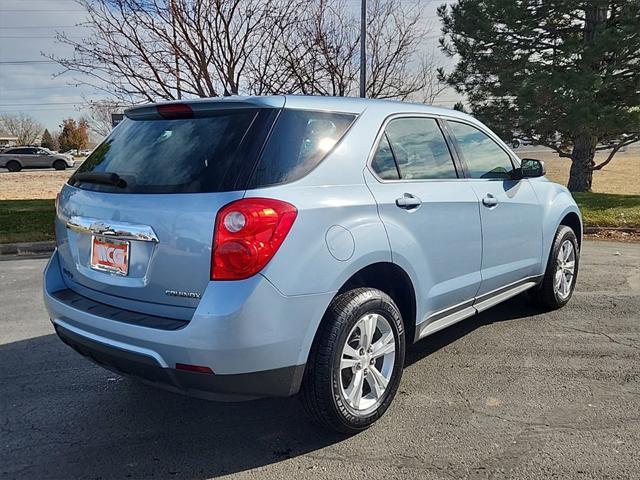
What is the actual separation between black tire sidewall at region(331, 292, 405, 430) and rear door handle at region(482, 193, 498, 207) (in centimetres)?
119

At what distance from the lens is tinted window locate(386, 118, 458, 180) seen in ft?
10.8

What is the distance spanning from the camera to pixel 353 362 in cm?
287

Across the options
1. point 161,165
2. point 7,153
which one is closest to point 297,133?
point 161,165

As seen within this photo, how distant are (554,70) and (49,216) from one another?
11337 mm

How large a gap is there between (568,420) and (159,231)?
2399 mm

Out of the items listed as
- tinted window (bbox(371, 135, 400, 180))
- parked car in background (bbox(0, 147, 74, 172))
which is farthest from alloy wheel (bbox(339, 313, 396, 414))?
parked car in background (bbox(0, 147, 74, 172))

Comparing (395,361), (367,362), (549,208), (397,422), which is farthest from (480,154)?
(397,422)

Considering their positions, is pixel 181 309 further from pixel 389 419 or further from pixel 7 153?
pixel 7 153

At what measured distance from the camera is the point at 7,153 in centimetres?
4097

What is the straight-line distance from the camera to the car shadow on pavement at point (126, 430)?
2682 mm

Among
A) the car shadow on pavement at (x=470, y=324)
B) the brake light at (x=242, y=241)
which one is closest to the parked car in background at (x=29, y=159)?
the car shadow on pavement at (x=470, y=324)

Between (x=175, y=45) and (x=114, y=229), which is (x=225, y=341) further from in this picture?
(x=175, y=45)

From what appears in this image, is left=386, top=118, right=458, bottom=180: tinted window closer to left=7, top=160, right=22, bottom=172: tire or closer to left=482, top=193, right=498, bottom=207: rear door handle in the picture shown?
left=482, top=193, right=498, bottom=207: rear door handle

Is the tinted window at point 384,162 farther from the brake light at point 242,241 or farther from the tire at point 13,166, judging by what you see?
the tire at point 13,166
